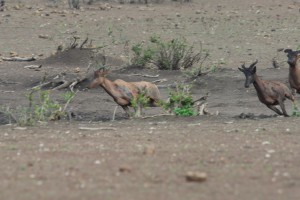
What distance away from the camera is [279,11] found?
33500mm

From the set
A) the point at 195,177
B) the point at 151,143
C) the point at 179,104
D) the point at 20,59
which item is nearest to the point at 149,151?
the point at 151,143

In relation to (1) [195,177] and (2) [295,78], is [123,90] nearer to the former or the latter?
(2) [295,78]

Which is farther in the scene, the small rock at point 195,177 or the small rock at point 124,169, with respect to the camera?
the small rock at point 124,169

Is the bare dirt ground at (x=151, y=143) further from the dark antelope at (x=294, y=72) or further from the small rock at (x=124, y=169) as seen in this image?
the dark antelope at (x=294, y=72)

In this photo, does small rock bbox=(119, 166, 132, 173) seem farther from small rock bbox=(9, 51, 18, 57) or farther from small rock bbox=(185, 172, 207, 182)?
small rock bbox=(9, 51, 18, 57)

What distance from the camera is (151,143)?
32.3ft

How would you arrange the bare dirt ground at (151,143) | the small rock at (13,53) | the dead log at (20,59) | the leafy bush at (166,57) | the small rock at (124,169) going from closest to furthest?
the bare dirt ground at (151,143) → the small rock at (124,169) → the leafy bush at (166,57) → the dead log at (20,59) → the small rock at (13,53)

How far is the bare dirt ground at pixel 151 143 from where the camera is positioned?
741 cm

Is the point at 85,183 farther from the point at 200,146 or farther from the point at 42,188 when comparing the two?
the point at 200,146

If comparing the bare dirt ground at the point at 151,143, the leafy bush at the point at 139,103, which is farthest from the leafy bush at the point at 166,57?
the leafy bush at the point at 139,103

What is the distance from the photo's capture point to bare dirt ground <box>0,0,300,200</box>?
24.3ft

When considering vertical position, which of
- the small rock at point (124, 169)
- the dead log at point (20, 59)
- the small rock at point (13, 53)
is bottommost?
the small rock at point (13, 53)

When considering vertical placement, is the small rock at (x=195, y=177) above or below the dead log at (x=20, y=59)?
above

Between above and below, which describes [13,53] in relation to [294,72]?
below
